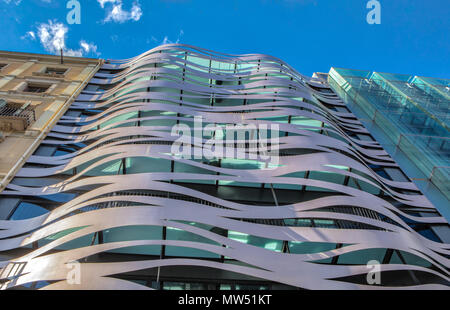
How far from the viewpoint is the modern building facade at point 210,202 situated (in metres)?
8.19

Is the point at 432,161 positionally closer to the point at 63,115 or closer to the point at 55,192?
the point at 55,192

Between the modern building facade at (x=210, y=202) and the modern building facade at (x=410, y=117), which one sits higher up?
the modern building facade at (x=410, y=117)

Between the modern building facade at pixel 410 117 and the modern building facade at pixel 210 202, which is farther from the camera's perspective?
the modern building facade at pixel 410 117

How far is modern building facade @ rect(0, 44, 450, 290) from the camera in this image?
819 centimetres

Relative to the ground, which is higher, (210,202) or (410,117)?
(410,117)

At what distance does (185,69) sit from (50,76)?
995 centimetres

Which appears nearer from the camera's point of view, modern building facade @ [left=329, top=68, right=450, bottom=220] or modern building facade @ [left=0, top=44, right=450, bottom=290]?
modern building facade @ [left=0, top=44, right=450, bottom=290]

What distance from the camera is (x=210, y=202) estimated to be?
414 inches

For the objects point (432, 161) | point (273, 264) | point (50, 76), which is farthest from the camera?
point (50, 76)

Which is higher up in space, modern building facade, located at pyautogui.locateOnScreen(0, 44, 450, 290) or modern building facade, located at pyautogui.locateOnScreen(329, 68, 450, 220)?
modern building facade, located at pyautogui.locateOnScreen(329, 68, 450, 220)

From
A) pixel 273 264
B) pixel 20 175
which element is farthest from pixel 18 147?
pixel 273 264

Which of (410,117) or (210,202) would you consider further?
(410,117)
